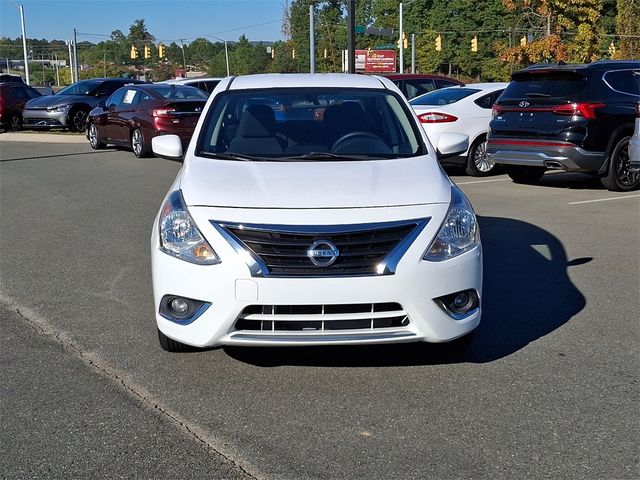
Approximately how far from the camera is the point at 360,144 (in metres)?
5.39

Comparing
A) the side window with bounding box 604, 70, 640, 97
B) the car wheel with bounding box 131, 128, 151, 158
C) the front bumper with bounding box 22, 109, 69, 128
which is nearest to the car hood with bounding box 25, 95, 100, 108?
the front bumper with bounding box 22, 109, 69, 128

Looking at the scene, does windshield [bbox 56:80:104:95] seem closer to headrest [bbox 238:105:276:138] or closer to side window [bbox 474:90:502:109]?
side window [bbox 474:90:502:109]

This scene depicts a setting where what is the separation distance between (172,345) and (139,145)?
1350 cm

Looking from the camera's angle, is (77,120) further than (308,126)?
Yes

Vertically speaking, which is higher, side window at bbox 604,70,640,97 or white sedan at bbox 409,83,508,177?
side window at bbox 604,70,640,97

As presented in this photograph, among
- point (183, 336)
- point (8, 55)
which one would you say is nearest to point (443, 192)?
point (183, 336)

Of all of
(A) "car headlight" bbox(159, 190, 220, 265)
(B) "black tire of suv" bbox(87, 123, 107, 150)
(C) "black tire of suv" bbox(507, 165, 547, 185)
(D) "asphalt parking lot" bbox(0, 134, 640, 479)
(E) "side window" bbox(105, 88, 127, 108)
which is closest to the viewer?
(D) "asphalt parking lot" bbox(0, 134, 640, 479)

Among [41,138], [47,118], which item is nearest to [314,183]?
[47,118]

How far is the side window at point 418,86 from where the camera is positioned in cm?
1641

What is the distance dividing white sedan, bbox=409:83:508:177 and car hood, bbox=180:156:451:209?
27.3ft

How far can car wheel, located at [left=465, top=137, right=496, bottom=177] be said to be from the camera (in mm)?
13648

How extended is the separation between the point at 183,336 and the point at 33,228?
5541mm

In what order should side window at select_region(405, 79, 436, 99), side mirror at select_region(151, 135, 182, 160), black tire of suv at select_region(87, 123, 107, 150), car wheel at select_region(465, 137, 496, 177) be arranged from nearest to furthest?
side mirror at select_region(151, 135, 182, 160) → car wheel at select_region(465, 137, 496, 177) → side window at select_region(405, 79, 436, 99) → black tire of suv at select_region(87, 123, 107, 150)

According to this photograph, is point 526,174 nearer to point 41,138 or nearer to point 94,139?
point 94,139
